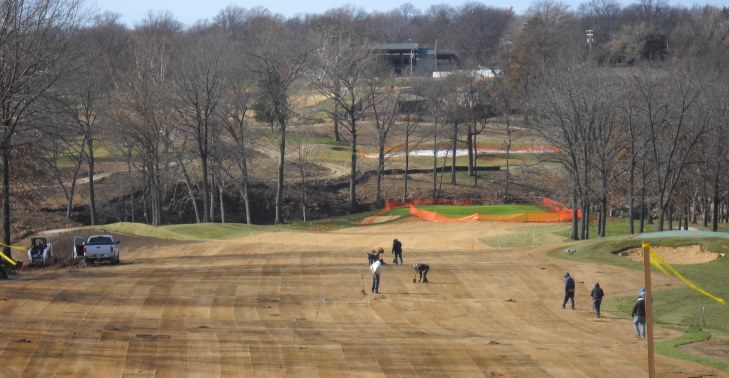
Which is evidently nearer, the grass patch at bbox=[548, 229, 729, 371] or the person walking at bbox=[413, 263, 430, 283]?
the grass patch at bbox=[548, 229, 729, 371]

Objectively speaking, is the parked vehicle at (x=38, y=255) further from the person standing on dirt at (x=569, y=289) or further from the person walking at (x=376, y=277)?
the person standing on dirt at (x=569, y=289)

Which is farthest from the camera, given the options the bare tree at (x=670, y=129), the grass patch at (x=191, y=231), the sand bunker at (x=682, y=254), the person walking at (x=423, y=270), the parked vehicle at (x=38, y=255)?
the grass patch at (x=191, y=231)

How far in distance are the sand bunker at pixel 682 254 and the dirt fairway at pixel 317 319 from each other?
3.53m

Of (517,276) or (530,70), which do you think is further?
(530,70)

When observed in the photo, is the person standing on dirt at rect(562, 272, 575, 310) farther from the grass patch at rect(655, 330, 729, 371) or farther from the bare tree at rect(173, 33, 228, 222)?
the bare tree at rect(173, 33, 228, 222)

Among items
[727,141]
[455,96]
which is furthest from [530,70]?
[727,141]

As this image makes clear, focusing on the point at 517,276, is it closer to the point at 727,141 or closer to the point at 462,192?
the point at 727,141

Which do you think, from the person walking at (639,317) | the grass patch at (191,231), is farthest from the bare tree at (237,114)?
the person walking at (639,317)

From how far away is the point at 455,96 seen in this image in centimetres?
9656

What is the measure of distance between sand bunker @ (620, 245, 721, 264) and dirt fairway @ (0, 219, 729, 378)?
139 inches

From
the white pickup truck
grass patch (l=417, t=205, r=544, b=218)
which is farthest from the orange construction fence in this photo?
the white pickup truck

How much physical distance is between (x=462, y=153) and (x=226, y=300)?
7781 cm

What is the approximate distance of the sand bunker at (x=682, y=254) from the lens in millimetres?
44156

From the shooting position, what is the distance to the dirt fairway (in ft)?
80.7
